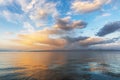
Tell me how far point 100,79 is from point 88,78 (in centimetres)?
311

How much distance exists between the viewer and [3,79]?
40.4 m

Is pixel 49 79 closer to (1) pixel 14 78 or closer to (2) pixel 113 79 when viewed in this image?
(1) pixel 14 78

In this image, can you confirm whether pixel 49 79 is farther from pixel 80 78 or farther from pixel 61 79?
pixel 80 78

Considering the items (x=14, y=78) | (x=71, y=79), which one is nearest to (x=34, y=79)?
(x=14, y=78)

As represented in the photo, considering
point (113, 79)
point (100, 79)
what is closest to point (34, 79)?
point (100, 79)

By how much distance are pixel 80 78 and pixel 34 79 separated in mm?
12316

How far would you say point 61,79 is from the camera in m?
40.3

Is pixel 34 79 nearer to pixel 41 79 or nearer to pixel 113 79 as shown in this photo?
pixel 41 79

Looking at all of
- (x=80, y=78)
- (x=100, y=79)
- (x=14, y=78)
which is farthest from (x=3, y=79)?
(x=100, y=79)

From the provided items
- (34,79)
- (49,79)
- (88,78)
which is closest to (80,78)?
(88,78)

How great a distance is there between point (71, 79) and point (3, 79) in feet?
57.2

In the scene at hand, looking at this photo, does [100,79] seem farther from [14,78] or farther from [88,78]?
[14,78]

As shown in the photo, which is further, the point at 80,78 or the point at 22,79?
the point at 80,78

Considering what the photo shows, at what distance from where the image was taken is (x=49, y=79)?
40.6m
